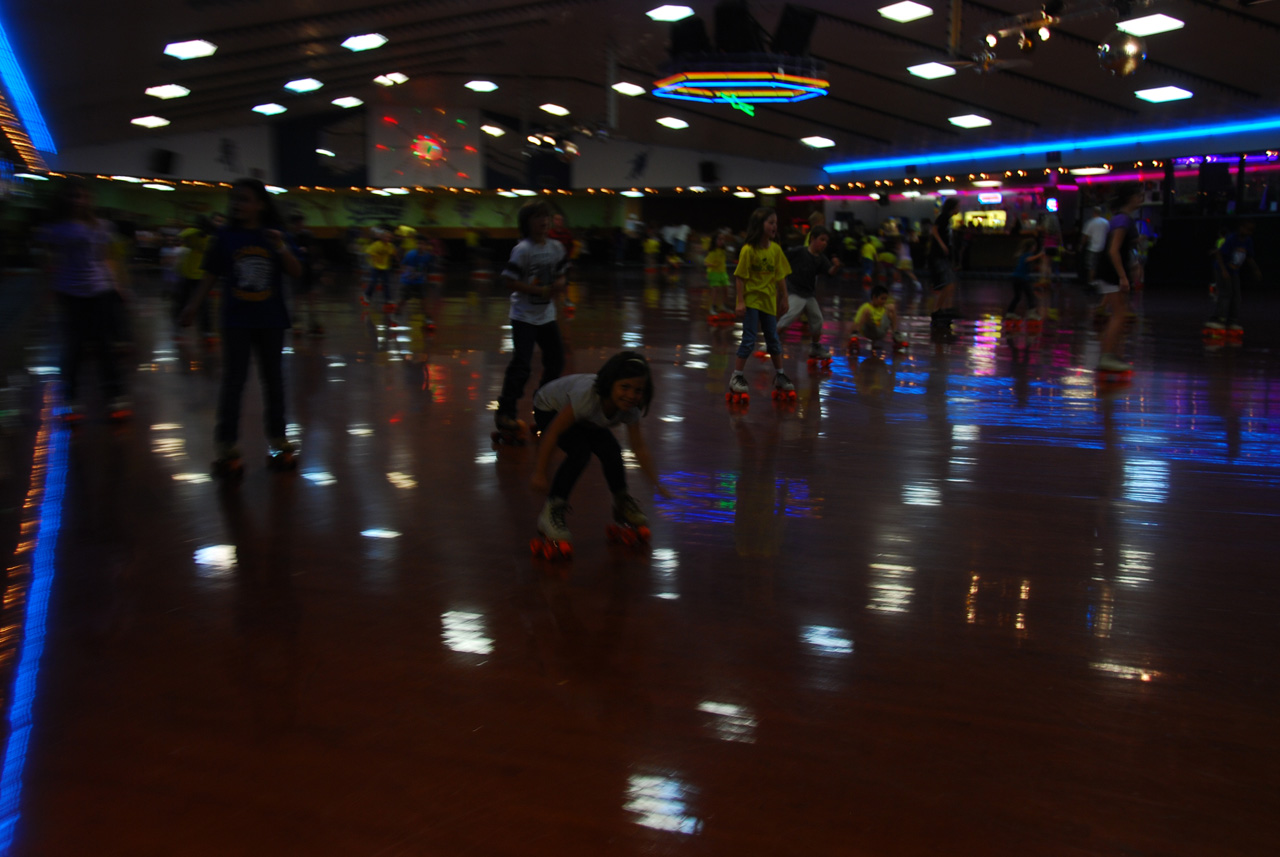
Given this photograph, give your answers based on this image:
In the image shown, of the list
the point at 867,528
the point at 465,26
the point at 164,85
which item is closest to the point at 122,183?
the point at 164,85

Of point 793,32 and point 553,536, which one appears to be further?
point 793,32

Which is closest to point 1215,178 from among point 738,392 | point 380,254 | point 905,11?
point 905,11

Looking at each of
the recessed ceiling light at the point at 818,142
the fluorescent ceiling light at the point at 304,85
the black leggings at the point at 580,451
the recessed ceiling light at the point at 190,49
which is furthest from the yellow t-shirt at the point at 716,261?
the fluorescent ceiling light at the point at 304,85

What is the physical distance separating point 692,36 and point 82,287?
11.0 metres

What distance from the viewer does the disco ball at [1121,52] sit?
9.93m

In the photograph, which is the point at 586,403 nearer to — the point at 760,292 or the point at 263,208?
the point at 263,208

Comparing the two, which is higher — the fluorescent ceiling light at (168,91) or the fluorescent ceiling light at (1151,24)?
the fluorescent ceiling light at (168,91)

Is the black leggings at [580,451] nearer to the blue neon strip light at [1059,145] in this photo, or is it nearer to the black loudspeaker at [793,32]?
the black loudspeaker at [793,32]

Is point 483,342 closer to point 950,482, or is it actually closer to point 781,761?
point 950,482

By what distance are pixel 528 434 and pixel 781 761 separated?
11.9ft

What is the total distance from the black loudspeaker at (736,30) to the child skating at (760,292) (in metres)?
8.94

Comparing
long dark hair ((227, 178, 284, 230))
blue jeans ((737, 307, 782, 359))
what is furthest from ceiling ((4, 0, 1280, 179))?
long dark hair ((227, 178, 284, 230))

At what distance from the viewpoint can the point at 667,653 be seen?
2.63 m

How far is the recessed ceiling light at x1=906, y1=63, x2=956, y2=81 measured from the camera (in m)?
20.2
